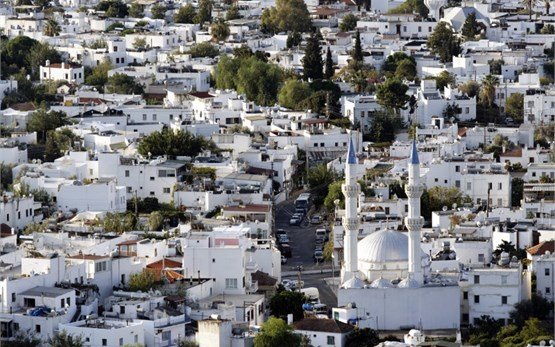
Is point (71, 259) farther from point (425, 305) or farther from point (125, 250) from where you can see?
point (425, 305)

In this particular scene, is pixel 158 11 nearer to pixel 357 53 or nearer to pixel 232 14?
pixel 232 14

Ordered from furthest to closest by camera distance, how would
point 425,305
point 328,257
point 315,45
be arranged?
point 315,45 → point 328,257 → point 425,305

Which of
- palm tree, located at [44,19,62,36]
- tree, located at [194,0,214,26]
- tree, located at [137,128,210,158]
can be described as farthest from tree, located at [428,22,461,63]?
tree, located at [137,128,210,158]

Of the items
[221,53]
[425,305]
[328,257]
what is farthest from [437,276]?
[221,53]

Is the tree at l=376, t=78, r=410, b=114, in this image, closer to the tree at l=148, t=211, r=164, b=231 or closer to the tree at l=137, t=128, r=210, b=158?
the tree at l=137, t=128, r=210, b=158

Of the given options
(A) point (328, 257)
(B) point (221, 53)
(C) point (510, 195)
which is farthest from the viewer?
(B) point (221, 53)

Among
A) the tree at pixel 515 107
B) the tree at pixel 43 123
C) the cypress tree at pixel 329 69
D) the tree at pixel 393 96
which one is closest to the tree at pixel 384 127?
the tree at pixel 393 96

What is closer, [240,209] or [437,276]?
[437,276]
